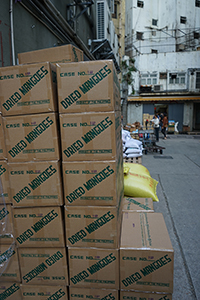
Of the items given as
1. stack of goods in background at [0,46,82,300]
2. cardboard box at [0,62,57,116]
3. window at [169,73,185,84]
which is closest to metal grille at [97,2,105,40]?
stack of goods in background at [0,46,82,300]

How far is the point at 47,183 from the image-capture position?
1.91 m

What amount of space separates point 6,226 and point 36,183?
1.72 ft

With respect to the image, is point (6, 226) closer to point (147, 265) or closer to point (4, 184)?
point (4, 184)

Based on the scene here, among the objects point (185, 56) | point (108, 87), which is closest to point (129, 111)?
point (185, 56)

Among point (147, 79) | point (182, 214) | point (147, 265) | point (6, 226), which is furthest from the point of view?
point (147, 79)

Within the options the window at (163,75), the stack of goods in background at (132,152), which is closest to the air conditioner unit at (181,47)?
the window at (163,75)

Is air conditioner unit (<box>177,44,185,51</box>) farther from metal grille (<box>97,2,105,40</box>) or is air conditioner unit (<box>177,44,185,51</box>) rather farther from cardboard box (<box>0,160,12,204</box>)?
cardboard box (<box>0,160,12,204</box>)

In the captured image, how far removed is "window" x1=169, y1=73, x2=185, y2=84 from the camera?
69.5 feet

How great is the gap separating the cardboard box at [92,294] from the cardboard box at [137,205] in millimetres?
932

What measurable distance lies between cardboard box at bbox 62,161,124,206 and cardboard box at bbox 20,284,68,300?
86 centimetres

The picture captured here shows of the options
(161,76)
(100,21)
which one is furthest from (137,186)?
(161,76)

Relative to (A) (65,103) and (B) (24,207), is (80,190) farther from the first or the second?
(A) (65,103)

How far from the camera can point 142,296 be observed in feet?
6.34

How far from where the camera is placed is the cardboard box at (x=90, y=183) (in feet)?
6.11
